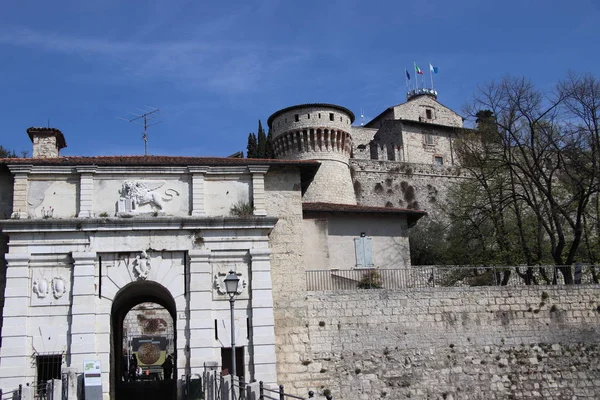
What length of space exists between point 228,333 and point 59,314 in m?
5.03

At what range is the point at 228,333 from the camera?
66.0ft

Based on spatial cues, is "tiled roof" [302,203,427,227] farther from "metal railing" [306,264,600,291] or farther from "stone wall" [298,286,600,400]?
"stone wall" [298,286,600,400]

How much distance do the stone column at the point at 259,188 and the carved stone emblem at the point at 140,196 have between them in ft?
8.20

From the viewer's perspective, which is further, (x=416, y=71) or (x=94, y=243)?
(x=416, y=71)

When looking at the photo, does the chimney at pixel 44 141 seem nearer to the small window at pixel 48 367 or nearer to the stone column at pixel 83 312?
the stone column at pixel 83 312

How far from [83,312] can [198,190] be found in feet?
16.7

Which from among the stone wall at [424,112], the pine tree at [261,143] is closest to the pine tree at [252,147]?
the pine tree at [261,143]

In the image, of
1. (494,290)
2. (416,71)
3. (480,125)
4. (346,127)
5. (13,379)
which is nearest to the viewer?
(13,379)

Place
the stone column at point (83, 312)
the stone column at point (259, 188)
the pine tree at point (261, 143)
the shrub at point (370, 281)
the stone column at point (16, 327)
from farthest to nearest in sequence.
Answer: the pine tree at point (261, 143), the shrub at point (370, 281), the stone column at point (259, 188), the stone column at point (83, 312), the stone column at point (16, 327)

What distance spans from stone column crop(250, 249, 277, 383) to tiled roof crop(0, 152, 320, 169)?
9.93ft

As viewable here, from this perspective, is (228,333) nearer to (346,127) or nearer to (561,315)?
(561,315)

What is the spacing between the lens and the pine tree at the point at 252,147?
60125 millimetres

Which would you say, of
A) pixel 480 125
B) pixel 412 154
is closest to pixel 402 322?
pixel 480 125

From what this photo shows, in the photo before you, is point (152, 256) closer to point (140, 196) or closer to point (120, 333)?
point (140, 196)
